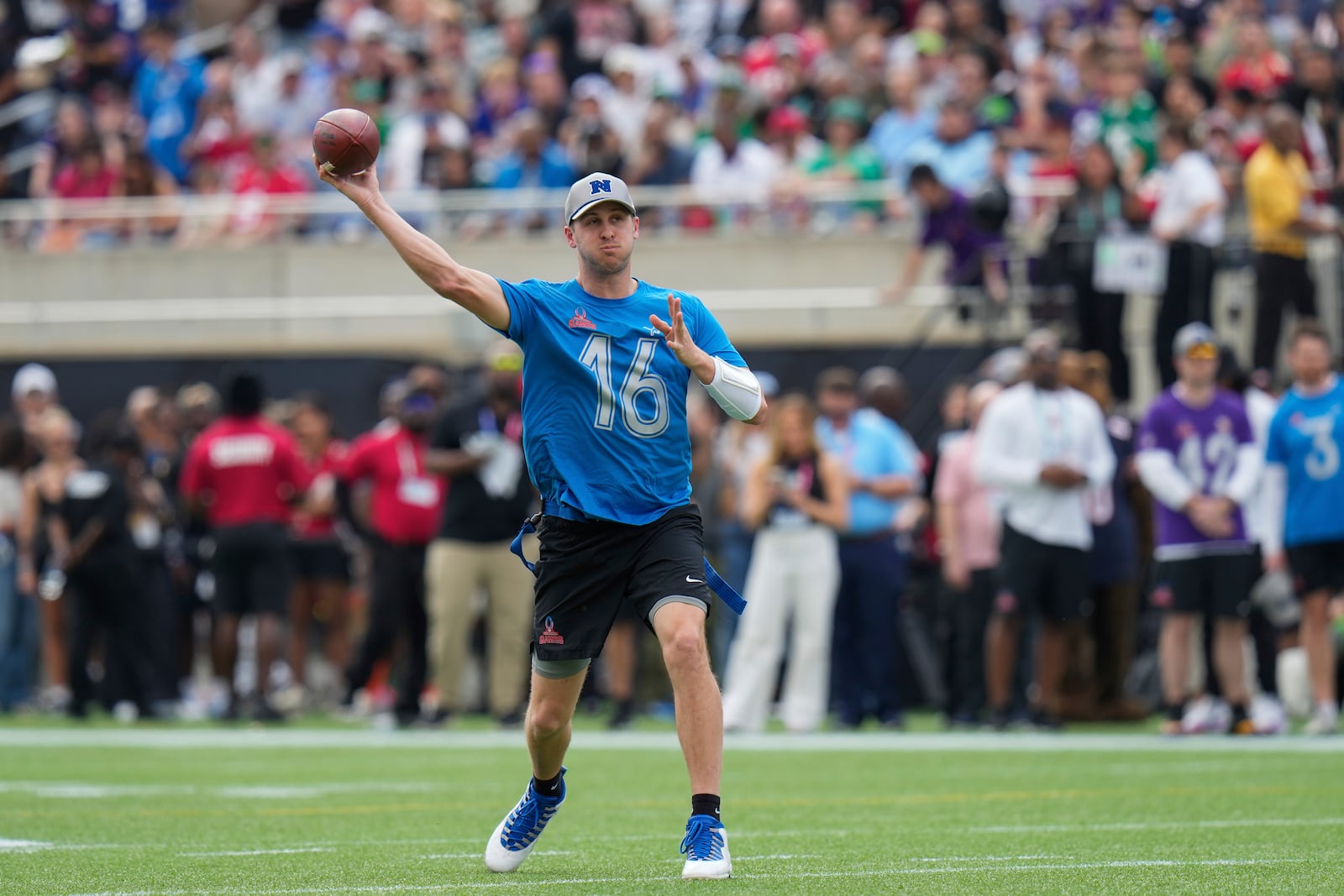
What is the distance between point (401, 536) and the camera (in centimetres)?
1398

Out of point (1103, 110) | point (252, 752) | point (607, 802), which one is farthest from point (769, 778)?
point (1103, 110)

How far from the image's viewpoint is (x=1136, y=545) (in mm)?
13852

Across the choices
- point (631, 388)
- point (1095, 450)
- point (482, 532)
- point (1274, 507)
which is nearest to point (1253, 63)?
point (1274, 507)

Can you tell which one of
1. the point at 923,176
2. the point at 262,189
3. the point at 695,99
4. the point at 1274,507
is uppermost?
the point at 695,99

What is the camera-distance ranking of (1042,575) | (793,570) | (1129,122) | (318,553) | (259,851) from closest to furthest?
(259,851) < (1042,575) < (793,570) < (318,553) < (1129,122)

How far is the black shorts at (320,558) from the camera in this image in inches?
624

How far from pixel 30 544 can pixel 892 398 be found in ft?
20.4

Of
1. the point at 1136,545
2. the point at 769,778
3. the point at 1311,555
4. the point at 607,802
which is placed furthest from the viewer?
the point at 1136,545

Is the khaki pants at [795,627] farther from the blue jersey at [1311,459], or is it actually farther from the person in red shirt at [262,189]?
the person in red shirt at [262,189]

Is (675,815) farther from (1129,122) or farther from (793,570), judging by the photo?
(1129,122)

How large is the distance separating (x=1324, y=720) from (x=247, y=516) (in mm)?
7023

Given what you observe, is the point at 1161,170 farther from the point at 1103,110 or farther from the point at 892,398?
the point at 892,398

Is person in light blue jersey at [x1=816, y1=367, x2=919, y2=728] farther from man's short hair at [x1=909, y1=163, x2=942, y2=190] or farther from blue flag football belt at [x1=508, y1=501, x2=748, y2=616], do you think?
blue flag football belt at [x1=508, y1=501, x2=748, y2=616]

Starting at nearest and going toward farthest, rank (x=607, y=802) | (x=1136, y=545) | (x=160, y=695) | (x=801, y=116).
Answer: (x=607, y=802) < (x=1136, y=545) < (x=160, y=695) < (x=801, y=116)
